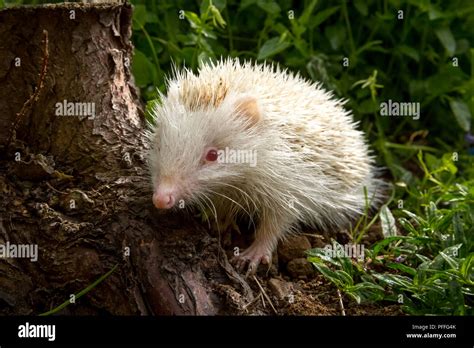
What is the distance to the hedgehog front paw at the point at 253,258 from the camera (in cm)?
384

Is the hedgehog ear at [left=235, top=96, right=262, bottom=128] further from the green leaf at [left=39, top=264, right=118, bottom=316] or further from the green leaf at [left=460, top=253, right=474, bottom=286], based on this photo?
the green leaf at [left=460, top=253, right=474, bottom=286]

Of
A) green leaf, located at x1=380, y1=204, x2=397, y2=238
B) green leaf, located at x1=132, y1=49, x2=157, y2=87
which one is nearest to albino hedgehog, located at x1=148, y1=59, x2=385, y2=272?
green leaf, located at x1=380, y1=204, x2=397, y2=238

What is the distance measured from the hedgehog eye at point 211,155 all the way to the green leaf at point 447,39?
8.85 feet

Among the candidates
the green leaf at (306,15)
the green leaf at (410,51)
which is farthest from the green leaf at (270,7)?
the green leaf at (410,51)

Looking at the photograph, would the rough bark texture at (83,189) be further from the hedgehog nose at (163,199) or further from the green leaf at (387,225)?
the green leaf at (387,225)

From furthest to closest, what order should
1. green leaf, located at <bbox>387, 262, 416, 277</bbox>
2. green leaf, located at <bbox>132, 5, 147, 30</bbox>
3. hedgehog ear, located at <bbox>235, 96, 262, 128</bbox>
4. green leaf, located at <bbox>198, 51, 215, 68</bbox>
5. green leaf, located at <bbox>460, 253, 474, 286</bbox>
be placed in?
1. green leaf, located at <bbox>132, 5, 147, 30</bbox>
2. green leaf, located at <bbox>198, 51, 215, 68</bbox>
3. hedgehog ear, located at <bbox>235, 96, 262, 128</bbox>
4. green leaf, located at <bbox>387, 262, 416, 277</bbox>
5. green leaf, located at <bbox>460, 253, 474, 286</bbox>

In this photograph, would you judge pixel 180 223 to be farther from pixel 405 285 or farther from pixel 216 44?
pixel 216 44

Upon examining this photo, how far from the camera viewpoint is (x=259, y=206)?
4094 mm

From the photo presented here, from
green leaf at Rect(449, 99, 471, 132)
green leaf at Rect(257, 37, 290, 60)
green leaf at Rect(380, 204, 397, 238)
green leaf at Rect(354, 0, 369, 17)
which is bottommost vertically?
green leaf at Rect(380, 204, 397, 238)

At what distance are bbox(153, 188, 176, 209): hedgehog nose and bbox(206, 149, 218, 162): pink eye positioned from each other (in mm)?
350

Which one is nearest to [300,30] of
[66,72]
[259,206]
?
[259,206]

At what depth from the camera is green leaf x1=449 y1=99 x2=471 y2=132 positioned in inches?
216

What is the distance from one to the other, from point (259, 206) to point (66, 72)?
140 cm

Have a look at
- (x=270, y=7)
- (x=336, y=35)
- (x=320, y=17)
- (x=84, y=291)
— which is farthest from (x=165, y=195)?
(x=336, y=35)
